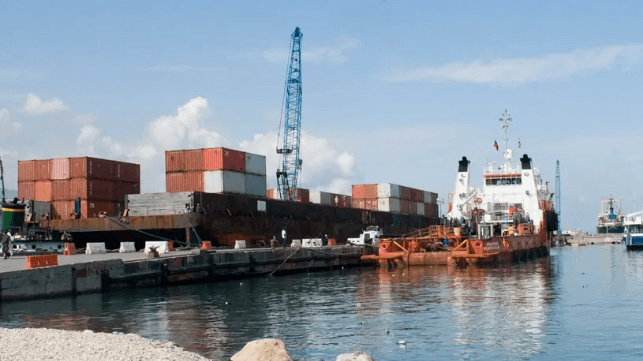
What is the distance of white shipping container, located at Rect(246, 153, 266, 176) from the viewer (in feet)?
238

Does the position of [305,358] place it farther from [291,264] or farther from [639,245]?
[639,245]

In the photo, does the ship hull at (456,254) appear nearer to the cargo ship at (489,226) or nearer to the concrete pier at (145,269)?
the cargo ship at (489,226)

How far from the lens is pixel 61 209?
2618 inches

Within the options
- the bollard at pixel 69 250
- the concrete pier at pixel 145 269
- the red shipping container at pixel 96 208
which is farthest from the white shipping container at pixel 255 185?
the bollard at pixel 69 250

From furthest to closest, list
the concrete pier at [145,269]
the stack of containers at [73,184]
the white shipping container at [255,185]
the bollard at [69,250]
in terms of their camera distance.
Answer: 1. the white shipping container at [255,185]
2. the stack of containers at [73,184]
3. the bollard at [69,250]
4. the concrete pier at [145,269]

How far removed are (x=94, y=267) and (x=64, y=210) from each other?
30.9 meters

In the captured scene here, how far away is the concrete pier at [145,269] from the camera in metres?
33.8

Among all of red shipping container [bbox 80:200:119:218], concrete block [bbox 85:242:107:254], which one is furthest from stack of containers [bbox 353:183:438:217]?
concrete block [bbox 85:242:107:254]

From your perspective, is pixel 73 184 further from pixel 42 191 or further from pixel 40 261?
pixel 40 261

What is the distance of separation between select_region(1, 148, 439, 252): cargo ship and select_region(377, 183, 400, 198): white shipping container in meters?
25.5

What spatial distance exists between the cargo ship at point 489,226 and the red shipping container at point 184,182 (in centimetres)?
2028

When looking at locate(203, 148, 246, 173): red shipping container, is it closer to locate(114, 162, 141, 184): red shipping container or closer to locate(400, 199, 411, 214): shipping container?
locate(114, 162, 141, 184): red shipping container

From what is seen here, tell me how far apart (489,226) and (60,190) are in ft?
119

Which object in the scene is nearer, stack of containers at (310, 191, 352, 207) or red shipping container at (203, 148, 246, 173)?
red shipping container at (203, 148, 246, 173)
